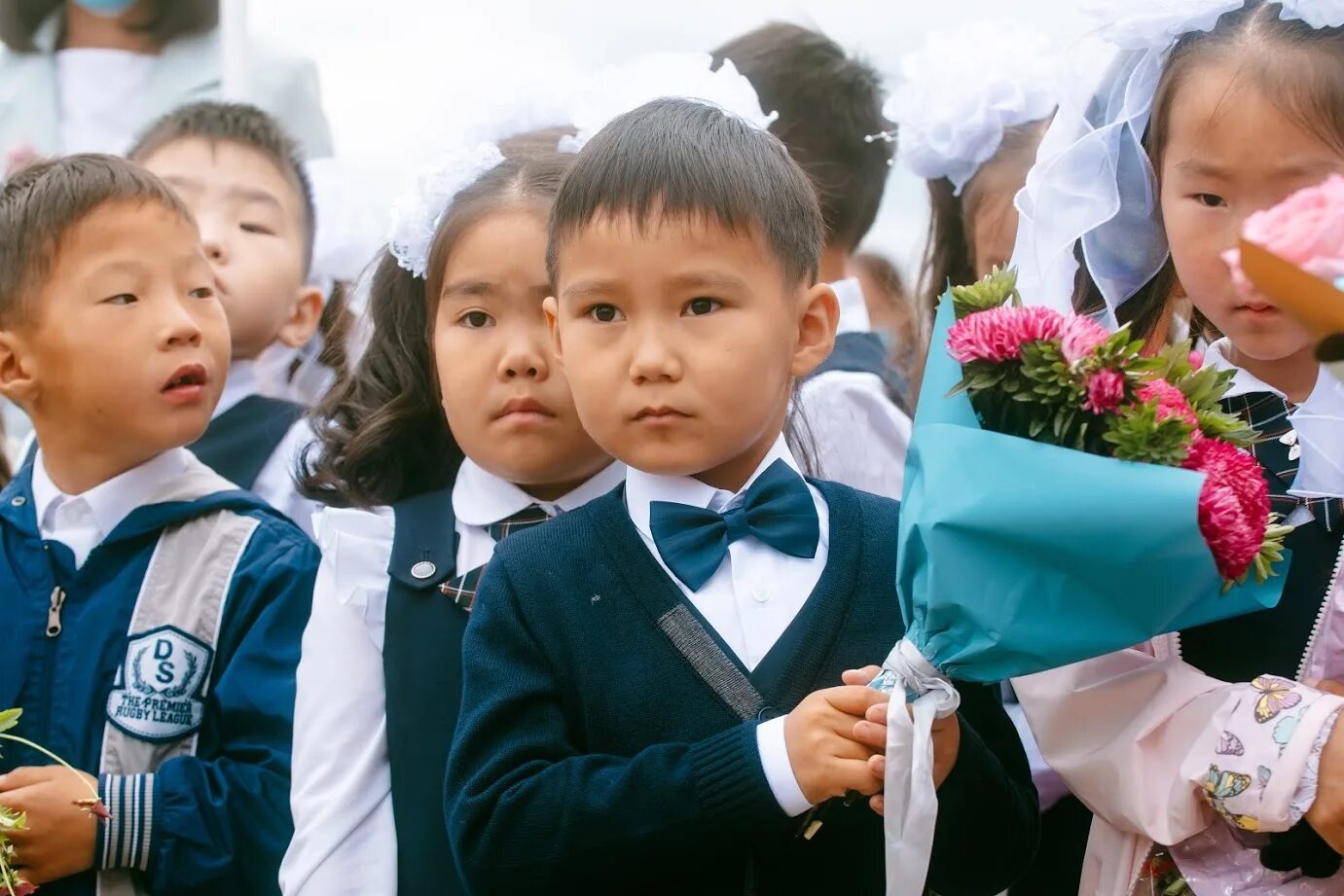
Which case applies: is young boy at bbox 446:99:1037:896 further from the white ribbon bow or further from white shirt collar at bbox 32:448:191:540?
white shirt collar at bbox 32:448:191:540

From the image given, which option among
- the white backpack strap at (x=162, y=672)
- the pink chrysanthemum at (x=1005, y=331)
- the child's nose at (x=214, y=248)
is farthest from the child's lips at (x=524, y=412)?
the child's nose at (x=214, y=248)

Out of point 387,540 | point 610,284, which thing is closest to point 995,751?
point 610,284

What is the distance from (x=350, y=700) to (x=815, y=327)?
2.92 feet

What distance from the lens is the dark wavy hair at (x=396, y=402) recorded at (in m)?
2.71

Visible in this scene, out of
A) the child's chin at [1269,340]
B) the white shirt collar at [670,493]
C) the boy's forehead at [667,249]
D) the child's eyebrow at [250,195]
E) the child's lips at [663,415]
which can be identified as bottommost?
the white shirt collar at [670,493]

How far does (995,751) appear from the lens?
2.19 m

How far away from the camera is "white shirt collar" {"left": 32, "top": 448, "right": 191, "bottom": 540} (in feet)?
8.94

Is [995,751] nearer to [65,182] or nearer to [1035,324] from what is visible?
[1035,324]

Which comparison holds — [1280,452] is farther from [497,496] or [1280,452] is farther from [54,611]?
[54,611]

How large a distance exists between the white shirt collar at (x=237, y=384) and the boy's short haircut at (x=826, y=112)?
132 cm

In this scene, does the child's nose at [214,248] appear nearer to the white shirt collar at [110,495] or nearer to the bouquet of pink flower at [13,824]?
the white shirt collar at [110,495]

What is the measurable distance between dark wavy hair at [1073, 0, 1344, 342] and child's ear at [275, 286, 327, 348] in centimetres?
193

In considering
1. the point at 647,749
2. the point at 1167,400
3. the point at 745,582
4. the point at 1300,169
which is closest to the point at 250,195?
the point at 745,582

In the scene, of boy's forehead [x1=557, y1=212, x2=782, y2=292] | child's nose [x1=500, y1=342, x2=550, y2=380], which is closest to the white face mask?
child's nose [x1=500, y1=342, x2=550, y2=380]
